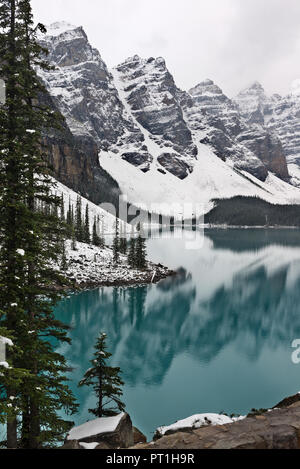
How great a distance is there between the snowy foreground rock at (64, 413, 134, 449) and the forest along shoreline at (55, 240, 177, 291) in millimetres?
40636

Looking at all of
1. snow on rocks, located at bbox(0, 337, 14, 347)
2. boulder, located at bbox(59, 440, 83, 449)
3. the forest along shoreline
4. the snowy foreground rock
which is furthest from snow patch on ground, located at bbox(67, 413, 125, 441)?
the forest along shoreline

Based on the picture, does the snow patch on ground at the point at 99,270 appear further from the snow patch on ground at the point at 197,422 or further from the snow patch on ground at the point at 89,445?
the snow patch on ground at the point at 89,445

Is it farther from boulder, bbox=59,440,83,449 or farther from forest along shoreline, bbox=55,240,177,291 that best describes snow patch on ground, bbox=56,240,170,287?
boulder, bbox=59,440,83,449

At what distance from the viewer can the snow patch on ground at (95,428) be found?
29.9 feet

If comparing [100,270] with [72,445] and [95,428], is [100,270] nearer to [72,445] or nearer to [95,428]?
[95,428]

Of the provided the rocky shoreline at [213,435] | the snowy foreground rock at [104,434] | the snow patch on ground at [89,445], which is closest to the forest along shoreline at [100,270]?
the snowy foreground rock at [104,434]

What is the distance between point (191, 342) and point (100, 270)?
2922 centimetres

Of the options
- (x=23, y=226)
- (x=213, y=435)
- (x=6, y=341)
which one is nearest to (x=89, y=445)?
(x=213, y=435)

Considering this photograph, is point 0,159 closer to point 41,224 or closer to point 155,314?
point 41,224

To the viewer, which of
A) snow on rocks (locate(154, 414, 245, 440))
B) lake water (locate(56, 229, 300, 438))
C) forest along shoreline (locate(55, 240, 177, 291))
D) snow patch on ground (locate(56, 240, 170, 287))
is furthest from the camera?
snow patch on ground (locate(56, 240, 170, 287))

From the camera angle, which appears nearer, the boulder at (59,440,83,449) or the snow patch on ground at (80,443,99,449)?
the boulder at (59,440,83,449)

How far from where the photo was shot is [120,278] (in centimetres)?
5706

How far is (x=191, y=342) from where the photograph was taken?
111 ft

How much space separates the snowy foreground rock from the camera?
865 centimetres
